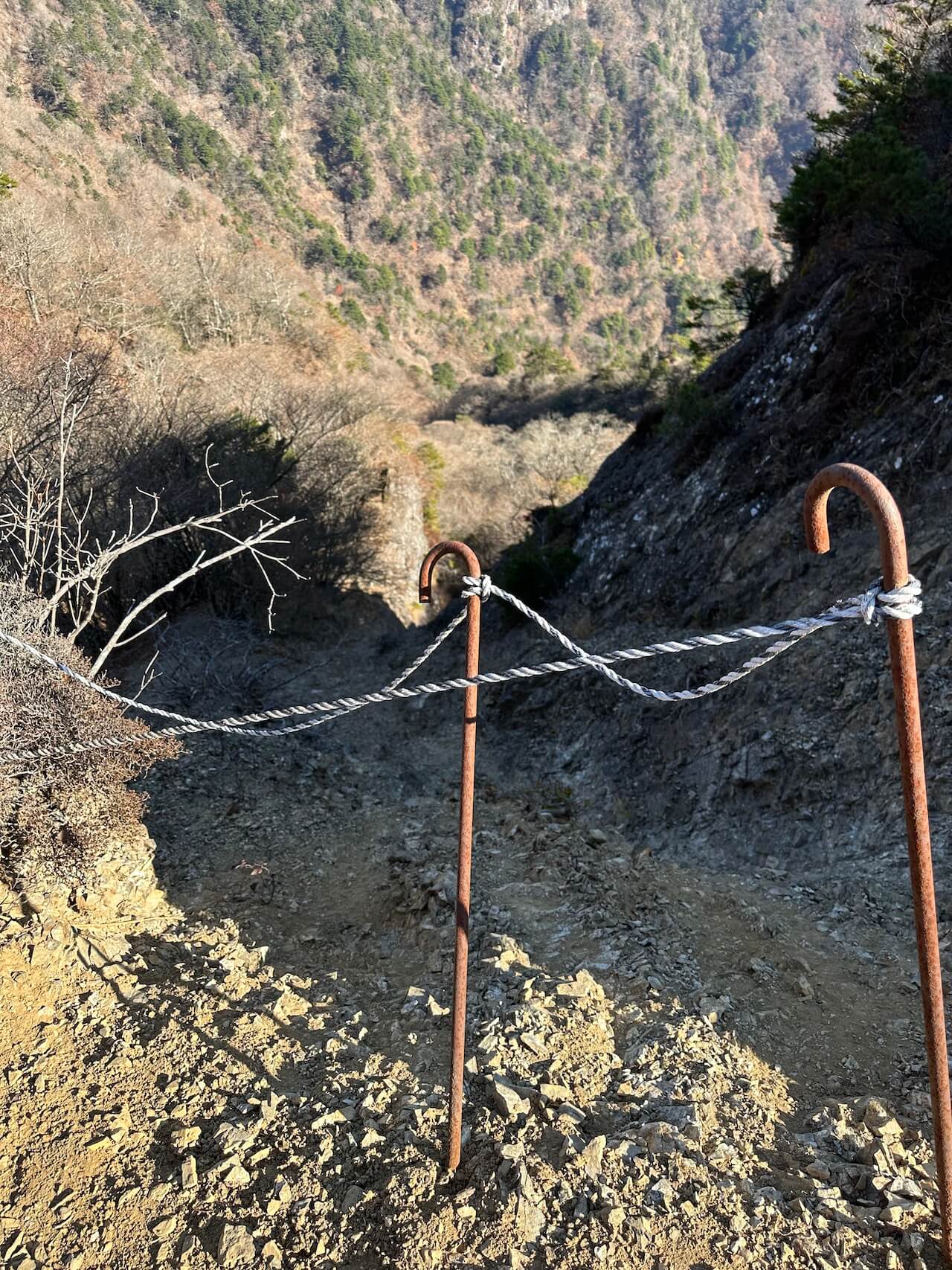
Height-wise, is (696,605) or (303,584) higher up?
(696,605)

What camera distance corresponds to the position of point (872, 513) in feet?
5.95

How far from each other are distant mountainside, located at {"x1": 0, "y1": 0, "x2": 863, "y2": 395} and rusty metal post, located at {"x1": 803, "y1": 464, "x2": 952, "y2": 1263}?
31.0 meters

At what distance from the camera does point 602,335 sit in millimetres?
64375

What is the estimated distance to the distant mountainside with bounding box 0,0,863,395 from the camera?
4309 centimetres

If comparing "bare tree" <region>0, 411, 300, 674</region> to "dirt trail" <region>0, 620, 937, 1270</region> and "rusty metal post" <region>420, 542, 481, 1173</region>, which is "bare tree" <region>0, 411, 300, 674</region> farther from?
"rusty metal post" <region>420, 542, 481, 1173</region>

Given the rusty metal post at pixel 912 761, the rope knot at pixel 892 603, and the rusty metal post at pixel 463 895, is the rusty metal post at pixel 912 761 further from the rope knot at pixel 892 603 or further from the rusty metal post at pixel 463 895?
the rusty metal post at pixel 463 895

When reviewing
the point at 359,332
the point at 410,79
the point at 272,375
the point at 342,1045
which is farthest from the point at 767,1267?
the point at 410,79

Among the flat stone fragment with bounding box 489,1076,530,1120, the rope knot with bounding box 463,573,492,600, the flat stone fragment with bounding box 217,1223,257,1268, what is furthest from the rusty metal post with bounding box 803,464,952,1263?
the flat stone fragment with bounding box 217,1223,257,1268

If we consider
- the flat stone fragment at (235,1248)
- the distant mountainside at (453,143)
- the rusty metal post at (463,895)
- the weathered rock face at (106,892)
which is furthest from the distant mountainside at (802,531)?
the distant mountainside at (453,143)

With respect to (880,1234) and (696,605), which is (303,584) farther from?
(880,1234)

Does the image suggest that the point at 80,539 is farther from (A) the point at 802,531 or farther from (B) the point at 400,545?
(B) the point at 400,545

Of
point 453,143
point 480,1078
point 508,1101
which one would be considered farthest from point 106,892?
point 453,143

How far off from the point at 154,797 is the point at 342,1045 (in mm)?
3588

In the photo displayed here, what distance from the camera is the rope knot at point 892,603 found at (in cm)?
188
